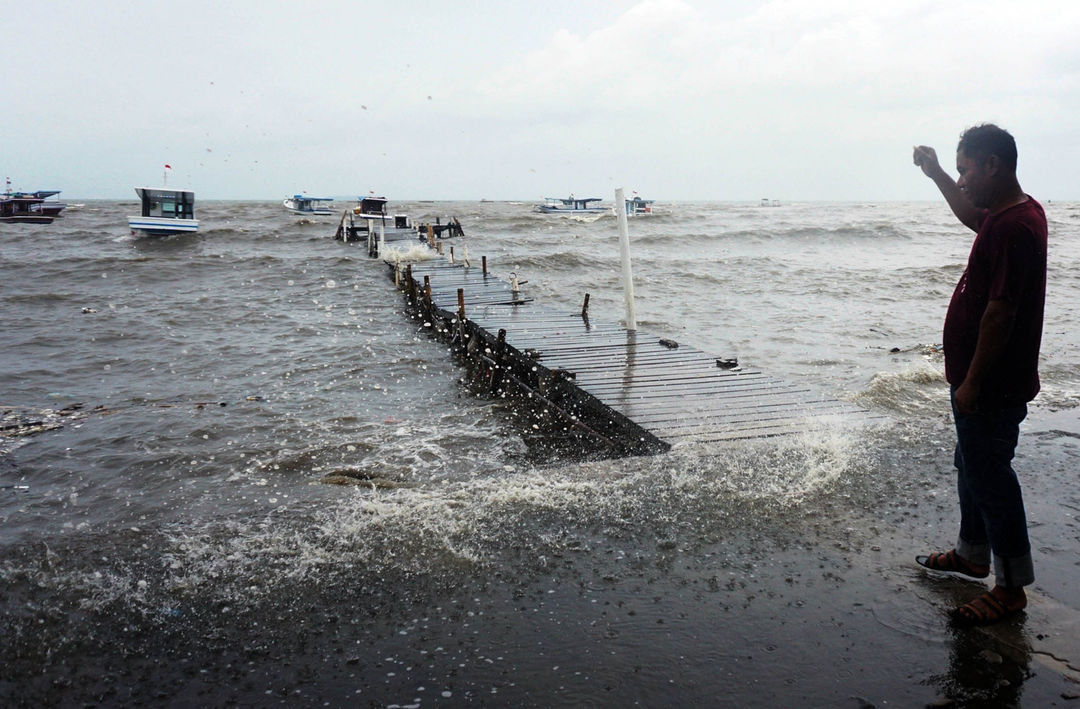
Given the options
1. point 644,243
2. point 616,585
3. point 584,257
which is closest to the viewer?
point 616,585

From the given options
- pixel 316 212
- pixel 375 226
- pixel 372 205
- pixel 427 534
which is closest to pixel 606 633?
pixel 427 534

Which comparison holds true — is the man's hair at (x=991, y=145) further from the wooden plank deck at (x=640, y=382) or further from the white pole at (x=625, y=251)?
the white pole at (x=625, y=251)

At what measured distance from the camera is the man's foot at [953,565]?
4082mm

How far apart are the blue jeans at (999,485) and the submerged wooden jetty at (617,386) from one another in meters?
2.99

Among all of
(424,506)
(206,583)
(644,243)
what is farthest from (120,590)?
(644,243)

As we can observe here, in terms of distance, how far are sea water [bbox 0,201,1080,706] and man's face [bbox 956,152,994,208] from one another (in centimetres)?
217

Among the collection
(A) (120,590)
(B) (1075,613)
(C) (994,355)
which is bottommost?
(A) (120,590)

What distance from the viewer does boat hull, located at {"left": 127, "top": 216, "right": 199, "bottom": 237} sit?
37.8 meters

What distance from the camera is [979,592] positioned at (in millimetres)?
4004

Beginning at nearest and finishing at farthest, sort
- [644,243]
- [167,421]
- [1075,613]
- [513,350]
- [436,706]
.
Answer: [436,706] → [1075,613] → [167,421] → [513,350] → [644,243]

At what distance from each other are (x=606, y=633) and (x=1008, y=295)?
2543 mm

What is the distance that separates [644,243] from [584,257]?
10.5 m

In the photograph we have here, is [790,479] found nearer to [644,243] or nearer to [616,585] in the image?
[616,585]

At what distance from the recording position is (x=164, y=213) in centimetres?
3903
